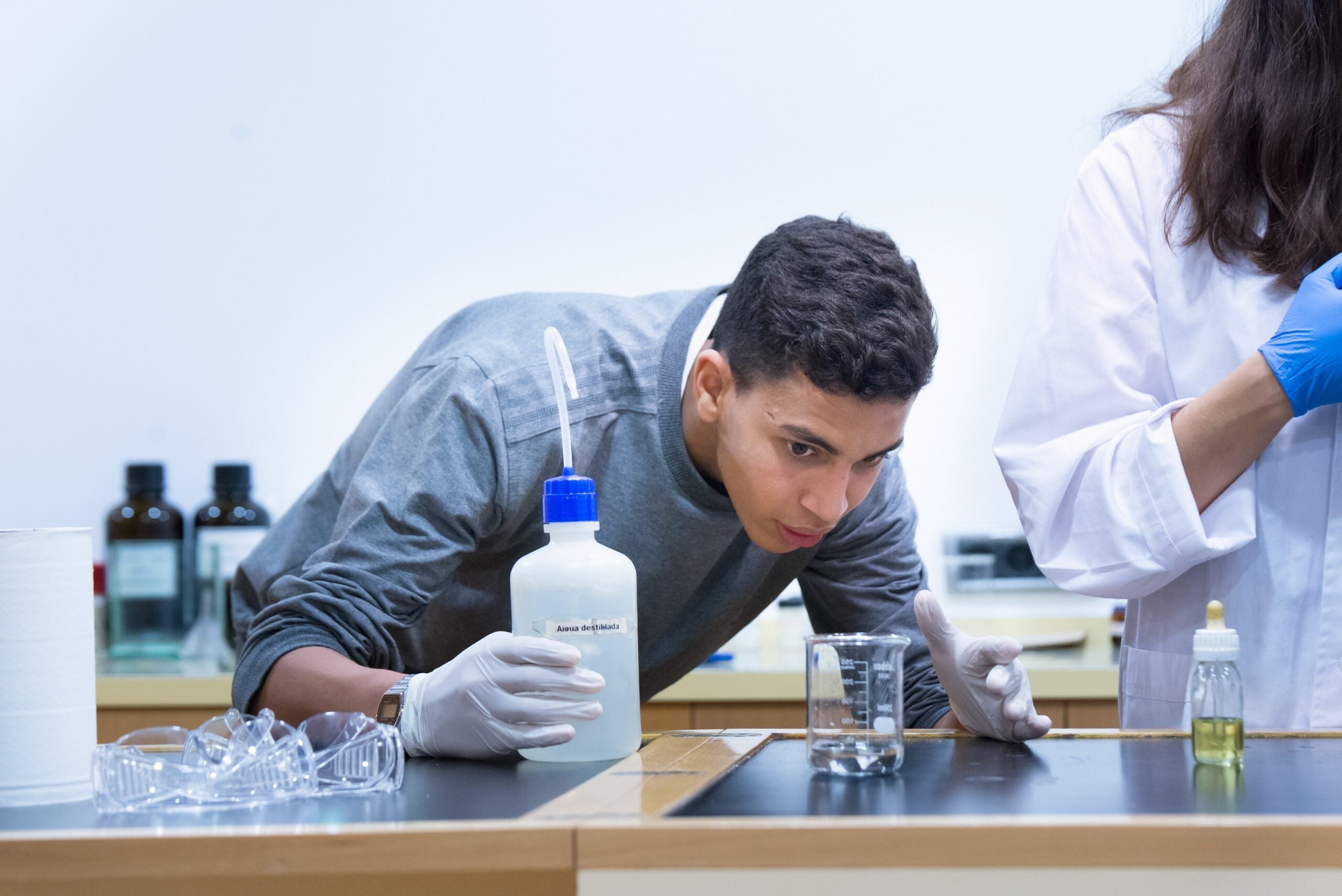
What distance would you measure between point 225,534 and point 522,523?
1.07 metres

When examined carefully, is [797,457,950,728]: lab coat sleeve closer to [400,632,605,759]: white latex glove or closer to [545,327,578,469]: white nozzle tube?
[545,327,578,469]: white nozzle tube

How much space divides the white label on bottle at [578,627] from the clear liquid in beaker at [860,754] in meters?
0.19

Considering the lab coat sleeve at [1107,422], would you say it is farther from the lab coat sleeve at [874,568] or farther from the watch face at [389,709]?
the watch face at [389,709]

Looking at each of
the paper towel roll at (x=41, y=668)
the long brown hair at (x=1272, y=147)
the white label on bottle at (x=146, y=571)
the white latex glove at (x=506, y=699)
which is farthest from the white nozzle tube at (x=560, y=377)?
the white label on bottle at (x=146, y=571)

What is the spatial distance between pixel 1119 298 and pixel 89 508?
1.94 m

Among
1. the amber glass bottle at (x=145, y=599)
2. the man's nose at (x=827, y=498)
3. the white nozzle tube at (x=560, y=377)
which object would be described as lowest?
the amber glass bottle at (x=145, y=599)

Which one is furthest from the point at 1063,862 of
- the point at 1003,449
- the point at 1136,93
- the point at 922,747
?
the point at 1136,93

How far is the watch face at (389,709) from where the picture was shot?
1.01 metres

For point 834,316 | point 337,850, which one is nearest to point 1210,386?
point 834,316

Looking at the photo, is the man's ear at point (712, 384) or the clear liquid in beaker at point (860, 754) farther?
the man's ear at point (712, 384)

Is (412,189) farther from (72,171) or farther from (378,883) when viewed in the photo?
(378,883)

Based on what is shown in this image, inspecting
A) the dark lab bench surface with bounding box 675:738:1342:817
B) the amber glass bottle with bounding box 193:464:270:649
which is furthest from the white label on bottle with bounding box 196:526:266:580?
the dark lab bench surface with bounding box 675:738:1342:817

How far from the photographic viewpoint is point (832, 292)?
3.88 ft

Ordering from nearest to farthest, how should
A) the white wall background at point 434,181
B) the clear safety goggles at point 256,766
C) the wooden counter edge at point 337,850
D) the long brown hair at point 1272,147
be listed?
the wooden counter edge at point 337,850
the clear safety goggles at point 256,766
the long brown hair at point 1272,147
the white wall background at point 434,181
